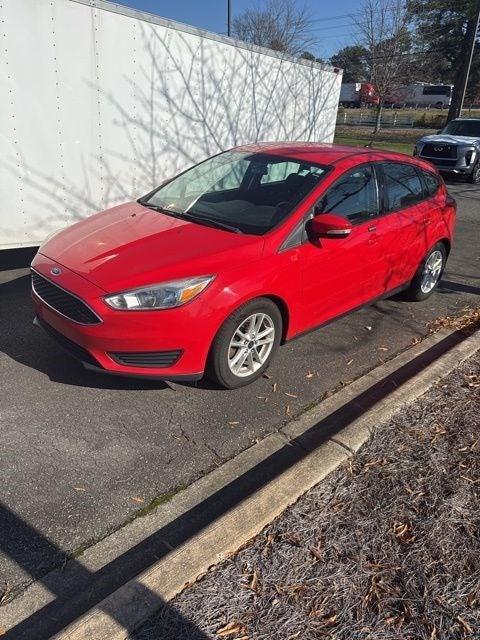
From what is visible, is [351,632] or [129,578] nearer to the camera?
[351,632]

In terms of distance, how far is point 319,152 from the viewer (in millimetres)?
4312

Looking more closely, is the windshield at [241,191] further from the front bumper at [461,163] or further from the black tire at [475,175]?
the black tire at [475,175]

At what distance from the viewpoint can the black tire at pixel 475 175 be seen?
15.0 m

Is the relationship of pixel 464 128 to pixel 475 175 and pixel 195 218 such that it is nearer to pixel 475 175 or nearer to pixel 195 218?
pixel 475 175

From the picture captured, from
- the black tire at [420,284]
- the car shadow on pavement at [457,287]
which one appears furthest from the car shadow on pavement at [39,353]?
the car shadow on pavement at [457,287]

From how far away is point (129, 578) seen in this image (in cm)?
218

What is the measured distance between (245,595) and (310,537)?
1.46ft

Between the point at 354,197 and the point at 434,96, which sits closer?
the point at 354,197

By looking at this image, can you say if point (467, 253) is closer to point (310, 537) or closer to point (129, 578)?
point (310, 537)

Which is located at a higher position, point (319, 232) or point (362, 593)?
point (319, 232)

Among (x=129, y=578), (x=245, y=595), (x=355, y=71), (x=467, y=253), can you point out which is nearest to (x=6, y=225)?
(x=129, y=578)

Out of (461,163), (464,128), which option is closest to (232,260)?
(461,163)

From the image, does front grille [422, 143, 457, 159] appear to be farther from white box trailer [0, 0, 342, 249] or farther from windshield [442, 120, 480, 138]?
white box trailer [0, 0, 342, 249]

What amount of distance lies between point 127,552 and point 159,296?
1.42m
